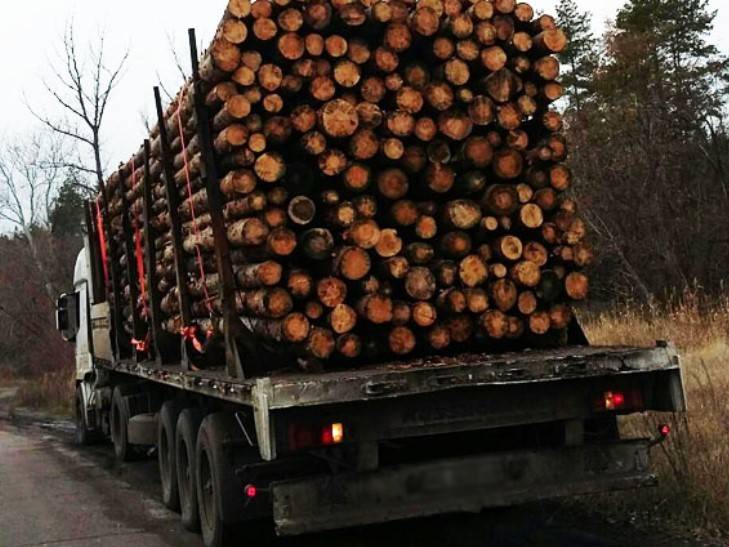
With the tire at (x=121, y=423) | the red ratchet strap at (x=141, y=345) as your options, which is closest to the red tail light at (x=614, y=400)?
the red ratchet strap at (x=141, y=345)

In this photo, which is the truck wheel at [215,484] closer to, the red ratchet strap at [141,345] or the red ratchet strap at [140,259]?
the red ratchet strap at [141,345]

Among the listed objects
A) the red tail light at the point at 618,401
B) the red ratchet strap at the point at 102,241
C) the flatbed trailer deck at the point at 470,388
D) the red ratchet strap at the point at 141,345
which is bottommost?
the red tail light at the point at 618,401

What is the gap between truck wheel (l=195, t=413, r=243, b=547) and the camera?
580 cm

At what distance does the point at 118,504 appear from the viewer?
27.8 feet

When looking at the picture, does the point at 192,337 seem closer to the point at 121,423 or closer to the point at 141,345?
the point at 141,345

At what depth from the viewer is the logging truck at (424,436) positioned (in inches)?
197

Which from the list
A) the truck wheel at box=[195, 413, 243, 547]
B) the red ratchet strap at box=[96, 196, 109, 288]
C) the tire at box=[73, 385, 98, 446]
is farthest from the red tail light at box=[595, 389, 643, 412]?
the tire at box=[73, 385, 98, 446]

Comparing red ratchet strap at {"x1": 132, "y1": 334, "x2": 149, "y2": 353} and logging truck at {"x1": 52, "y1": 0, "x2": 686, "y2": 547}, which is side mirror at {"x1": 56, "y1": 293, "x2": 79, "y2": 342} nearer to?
red ratchet strap at {"x1": 132, "y1": 334, "x2": 149, "y2": 353}

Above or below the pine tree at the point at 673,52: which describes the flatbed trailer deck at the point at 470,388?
below

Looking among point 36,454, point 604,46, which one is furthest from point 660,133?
point 36,454

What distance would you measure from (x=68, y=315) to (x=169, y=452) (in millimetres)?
7082

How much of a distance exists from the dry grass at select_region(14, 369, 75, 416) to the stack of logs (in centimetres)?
1743

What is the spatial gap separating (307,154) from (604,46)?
110 ft

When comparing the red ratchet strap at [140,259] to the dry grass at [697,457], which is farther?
the red ratchet strap at [140,259]
